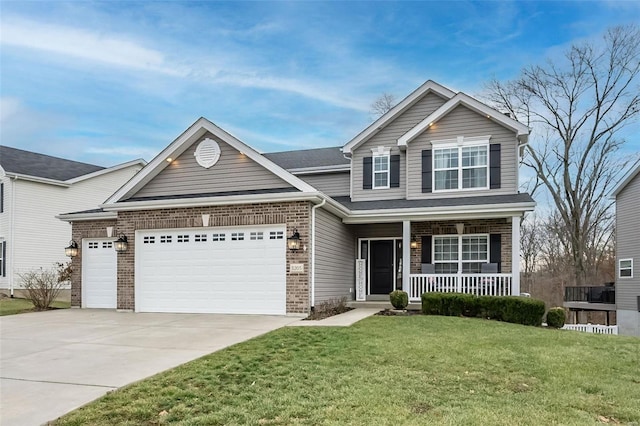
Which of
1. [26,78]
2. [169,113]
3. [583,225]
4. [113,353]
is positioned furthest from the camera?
[583,225]

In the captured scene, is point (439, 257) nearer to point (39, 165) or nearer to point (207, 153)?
point (207, 153)

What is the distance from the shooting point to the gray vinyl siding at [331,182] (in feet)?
57.2

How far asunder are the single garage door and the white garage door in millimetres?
2003

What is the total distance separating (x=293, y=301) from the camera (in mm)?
11500

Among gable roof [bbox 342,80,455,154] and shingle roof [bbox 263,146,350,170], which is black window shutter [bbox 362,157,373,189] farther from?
shingle roof [bbox 263,146,350,170]

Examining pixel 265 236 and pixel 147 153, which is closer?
pixel 265 236

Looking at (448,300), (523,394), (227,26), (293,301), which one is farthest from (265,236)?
(523,394)

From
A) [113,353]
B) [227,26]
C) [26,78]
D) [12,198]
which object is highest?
[227,26]

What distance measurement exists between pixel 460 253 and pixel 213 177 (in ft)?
26.2

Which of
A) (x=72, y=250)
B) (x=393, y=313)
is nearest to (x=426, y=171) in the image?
(x=393, y=313)

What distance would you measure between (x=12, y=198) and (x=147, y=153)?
1005 centimetres

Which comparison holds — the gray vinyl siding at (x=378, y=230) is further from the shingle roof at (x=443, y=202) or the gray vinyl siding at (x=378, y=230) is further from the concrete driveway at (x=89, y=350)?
the concrete driveway at (x=89, y=350)

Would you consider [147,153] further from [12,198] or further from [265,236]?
[265,236]

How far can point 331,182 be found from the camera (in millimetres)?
17656
